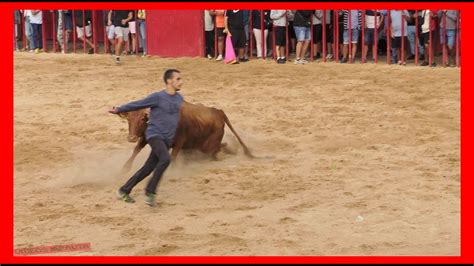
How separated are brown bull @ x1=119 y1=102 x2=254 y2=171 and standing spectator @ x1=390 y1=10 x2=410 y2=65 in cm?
627

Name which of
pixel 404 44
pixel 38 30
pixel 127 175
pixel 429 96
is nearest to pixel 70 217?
pixel 127 175

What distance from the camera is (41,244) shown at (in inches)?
344

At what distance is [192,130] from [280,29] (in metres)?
7.23

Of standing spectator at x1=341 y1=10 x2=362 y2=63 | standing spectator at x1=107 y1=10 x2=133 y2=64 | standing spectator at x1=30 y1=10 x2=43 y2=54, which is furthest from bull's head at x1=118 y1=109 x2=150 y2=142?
standing spectator at x1=30 y1=10 x2=43 y2=54

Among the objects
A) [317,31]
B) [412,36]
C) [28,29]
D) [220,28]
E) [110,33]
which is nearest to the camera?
[412,36]

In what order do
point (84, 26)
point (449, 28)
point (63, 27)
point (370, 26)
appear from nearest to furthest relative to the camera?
point (449, 28), point (370, 26), point (84, 26), point (63, 27)

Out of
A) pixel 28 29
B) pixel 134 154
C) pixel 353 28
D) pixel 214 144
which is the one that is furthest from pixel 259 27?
pixel 134 154

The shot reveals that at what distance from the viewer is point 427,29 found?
17.0m

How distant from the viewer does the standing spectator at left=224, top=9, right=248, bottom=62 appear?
1806 cm

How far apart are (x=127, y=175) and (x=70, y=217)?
158cm

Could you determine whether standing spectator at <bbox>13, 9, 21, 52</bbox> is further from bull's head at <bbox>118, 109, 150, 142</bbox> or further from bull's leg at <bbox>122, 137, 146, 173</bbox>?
bull's head at <bbox>118, 109, 150, 142</bbox>

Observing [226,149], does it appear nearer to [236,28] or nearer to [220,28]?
[236,28]

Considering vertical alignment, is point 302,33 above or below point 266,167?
above

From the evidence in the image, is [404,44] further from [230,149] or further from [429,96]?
[230,149]
